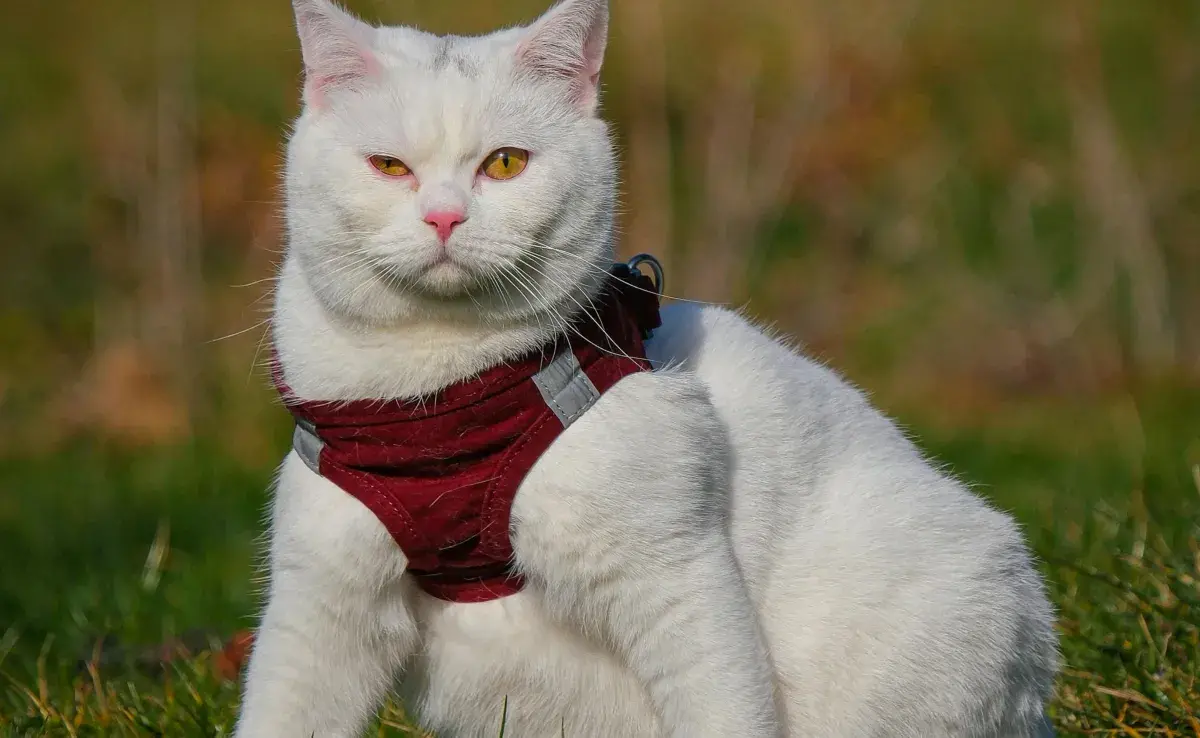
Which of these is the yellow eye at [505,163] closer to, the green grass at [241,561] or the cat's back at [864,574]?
the cat's back at [864,574]

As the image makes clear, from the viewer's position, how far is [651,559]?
2189mm

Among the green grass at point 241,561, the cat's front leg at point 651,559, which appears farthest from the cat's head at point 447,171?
the green grass at point 241,561

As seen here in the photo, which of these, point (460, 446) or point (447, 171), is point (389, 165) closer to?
point (447, 171)

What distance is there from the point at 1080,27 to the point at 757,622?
540 centimetres

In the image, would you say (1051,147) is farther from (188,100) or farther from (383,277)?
(383,277)

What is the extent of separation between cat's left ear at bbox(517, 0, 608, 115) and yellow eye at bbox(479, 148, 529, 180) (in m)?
0.20

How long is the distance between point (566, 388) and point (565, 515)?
0.21 meters

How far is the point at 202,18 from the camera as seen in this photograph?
1091 centimetres

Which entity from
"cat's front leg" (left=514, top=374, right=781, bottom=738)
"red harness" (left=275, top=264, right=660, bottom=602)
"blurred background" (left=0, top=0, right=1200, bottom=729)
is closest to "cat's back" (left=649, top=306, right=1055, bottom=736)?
"cat's front leg" (left=514, top=374, right=781, bottom=738)

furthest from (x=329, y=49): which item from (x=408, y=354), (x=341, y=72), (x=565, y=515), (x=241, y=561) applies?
(x=241, y=561)

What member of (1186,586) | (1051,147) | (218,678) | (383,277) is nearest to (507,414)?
(383,277)

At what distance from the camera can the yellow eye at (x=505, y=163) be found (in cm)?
220

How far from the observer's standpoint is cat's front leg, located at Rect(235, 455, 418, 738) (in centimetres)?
223

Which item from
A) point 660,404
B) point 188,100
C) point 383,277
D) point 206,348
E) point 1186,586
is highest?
point 383,277
